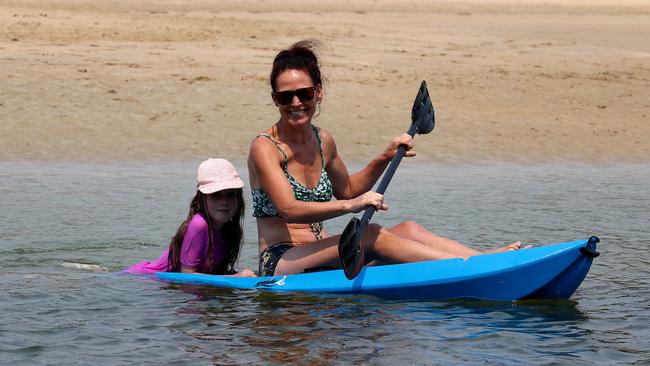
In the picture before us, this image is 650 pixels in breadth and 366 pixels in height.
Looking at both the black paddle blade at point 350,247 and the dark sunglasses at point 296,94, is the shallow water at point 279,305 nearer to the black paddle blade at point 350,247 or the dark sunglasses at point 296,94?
the black paddle blade at point 350,247

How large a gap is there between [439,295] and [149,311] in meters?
1.31

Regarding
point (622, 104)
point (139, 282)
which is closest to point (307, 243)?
point (139, 282)

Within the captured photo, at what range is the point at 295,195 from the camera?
5332 millimetres

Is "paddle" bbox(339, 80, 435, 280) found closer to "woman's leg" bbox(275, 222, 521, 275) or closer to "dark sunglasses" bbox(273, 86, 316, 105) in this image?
"woman's leg" bbox(275, 222, 521, 275)

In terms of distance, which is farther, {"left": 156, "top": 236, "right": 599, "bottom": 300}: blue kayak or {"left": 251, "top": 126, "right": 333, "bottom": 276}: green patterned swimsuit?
{"left": 251, "top": 126, "right": 333, "bottom": 276}: green patterned swimsuit

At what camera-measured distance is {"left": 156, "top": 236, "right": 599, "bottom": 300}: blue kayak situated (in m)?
5.11

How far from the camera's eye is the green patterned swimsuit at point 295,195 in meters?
5.34

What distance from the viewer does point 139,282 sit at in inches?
238

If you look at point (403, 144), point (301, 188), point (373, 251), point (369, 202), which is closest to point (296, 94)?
point (301, 188)

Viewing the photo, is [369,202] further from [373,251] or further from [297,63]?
[297,63]

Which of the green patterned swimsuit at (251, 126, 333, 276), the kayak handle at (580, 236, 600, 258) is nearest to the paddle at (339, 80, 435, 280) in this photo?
the green patterned swimsuit at (251, 126, 333, 276)

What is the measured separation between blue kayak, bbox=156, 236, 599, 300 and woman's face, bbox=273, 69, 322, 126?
73 centimetres

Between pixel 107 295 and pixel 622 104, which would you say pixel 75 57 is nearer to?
pixel 622 104

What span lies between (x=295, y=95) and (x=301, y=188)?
16.3 inches
